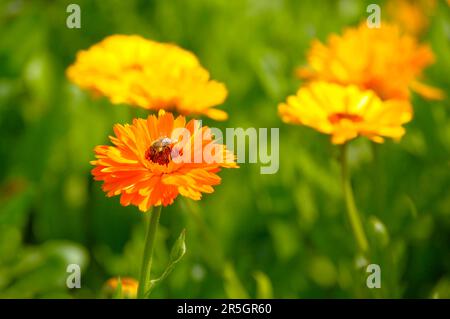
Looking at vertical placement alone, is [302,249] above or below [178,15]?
below

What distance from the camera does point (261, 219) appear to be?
4.43ft

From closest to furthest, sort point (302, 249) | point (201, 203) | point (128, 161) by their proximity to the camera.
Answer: point (128, 161), point (302, 249), point (201, 203)

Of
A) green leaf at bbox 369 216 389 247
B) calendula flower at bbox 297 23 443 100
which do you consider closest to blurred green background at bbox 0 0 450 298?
green leaf at bbox 369 216 389 247

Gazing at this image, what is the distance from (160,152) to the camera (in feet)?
2.29

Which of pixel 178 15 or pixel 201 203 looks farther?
pixel 178 15

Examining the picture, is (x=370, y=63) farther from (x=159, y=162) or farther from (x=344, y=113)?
(x=159, y=162)

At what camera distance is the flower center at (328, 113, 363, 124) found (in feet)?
2.85

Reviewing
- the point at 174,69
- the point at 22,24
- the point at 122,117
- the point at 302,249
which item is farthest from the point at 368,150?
the point at 22,24

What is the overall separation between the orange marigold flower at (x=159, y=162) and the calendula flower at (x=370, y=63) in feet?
1.14

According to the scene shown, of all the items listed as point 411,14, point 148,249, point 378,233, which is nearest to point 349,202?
point 378,233

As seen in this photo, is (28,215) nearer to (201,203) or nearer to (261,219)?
(201,203)

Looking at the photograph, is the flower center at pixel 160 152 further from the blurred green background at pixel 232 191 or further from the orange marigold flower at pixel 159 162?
the blurred green background at pixel 232 191

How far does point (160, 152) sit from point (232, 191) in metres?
0.69
